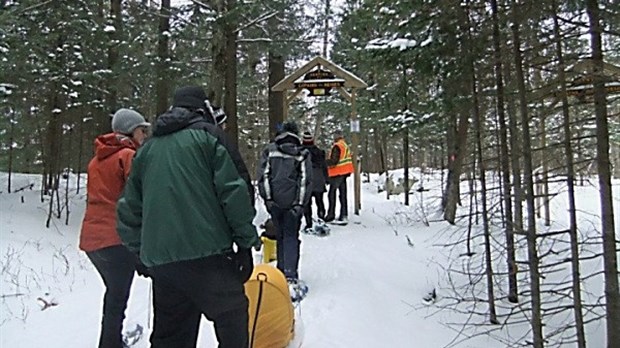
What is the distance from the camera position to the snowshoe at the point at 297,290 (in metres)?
5.21

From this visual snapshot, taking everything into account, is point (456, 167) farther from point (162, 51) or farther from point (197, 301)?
point (197, 301)

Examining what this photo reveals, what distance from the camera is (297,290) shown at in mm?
5316

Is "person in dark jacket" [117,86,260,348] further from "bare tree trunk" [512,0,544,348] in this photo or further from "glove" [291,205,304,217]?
"bare tree trunk" [512,0,544,348]

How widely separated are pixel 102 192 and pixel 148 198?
1.26 m

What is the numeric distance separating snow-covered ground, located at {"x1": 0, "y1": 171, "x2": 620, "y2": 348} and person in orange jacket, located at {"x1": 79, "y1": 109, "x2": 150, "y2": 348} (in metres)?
0.65

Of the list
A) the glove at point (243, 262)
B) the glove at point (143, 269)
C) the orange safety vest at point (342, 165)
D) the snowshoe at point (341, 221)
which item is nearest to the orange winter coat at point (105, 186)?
the glove at point (143, 269)

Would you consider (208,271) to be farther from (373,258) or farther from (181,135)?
(373,258)

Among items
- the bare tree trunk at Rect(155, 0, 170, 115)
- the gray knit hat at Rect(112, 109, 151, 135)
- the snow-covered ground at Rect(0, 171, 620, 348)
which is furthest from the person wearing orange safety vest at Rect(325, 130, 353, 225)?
the gray knit hat at Rect(112, 109, 151, 135)

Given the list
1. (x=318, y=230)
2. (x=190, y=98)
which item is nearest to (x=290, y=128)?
(x=190, y=98)

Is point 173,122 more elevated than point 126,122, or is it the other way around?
point 126,122

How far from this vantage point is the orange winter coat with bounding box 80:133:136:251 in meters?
3.58

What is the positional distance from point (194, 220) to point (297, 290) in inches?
116

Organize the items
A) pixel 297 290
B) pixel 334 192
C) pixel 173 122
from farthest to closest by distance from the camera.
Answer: pixel 334 192
pixel 297 290
pixel 173 122

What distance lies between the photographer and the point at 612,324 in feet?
15.2
